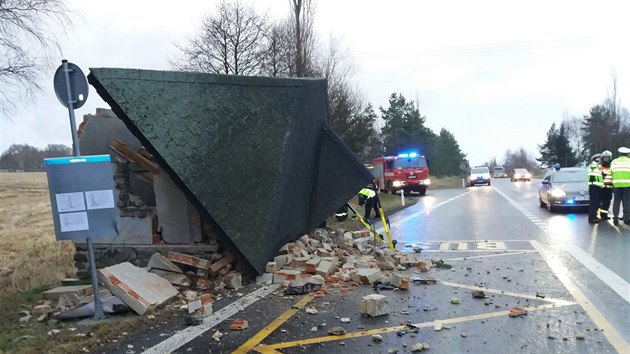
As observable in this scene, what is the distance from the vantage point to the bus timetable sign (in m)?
5.79

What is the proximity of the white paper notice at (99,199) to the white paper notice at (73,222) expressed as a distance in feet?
0.48

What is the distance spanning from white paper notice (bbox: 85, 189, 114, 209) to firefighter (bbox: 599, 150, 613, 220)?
1292cm

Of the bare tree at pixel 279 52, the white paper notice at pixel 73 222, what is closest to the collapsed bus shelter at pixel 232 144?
the white paper notice at pixel 73 222

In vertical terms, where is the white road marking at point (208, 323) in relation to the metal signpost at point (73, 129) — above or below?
below

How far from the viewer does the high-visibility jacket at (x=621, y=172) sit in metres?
12.9

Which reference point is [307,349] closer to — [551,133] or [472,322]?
[472,322]

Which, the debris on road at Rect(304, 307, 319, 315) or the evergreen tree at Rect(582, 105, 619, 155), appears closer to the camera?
the debris on road at Rect(304, 307, 319, 315)

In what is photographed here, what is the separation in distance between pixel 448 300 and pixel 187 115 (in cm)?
451

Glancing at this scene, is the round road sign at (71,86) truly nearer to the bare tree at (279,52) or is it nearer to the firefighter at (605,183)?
the firefighter at (605,183)

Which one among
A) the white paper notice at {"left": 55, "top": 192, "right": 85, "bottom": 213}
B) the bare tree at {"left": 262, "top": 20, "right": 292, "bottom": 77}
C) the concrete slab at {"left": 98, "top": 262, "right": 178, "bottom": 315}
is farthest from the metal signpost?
the bare tree at {"left": 262, "top": 20, "right": 292, "bottom": 77}

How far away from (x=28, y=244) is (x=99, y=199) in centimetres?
1274

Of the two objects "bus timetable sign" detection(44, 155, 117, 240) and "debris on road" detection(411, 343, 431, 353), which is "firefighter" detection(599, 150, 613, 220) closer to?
"debris on road" detection(411, 343, 431, 353)

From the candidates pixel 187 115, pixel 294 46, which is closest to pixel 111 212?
pixel 187 115

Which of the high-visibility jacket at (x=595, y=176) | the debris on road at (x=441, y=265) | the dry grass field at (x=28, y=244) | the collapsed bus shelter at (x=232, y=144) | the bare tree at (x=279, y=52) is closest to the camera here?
the collapsed bus shelter at (x=232, y=144)
